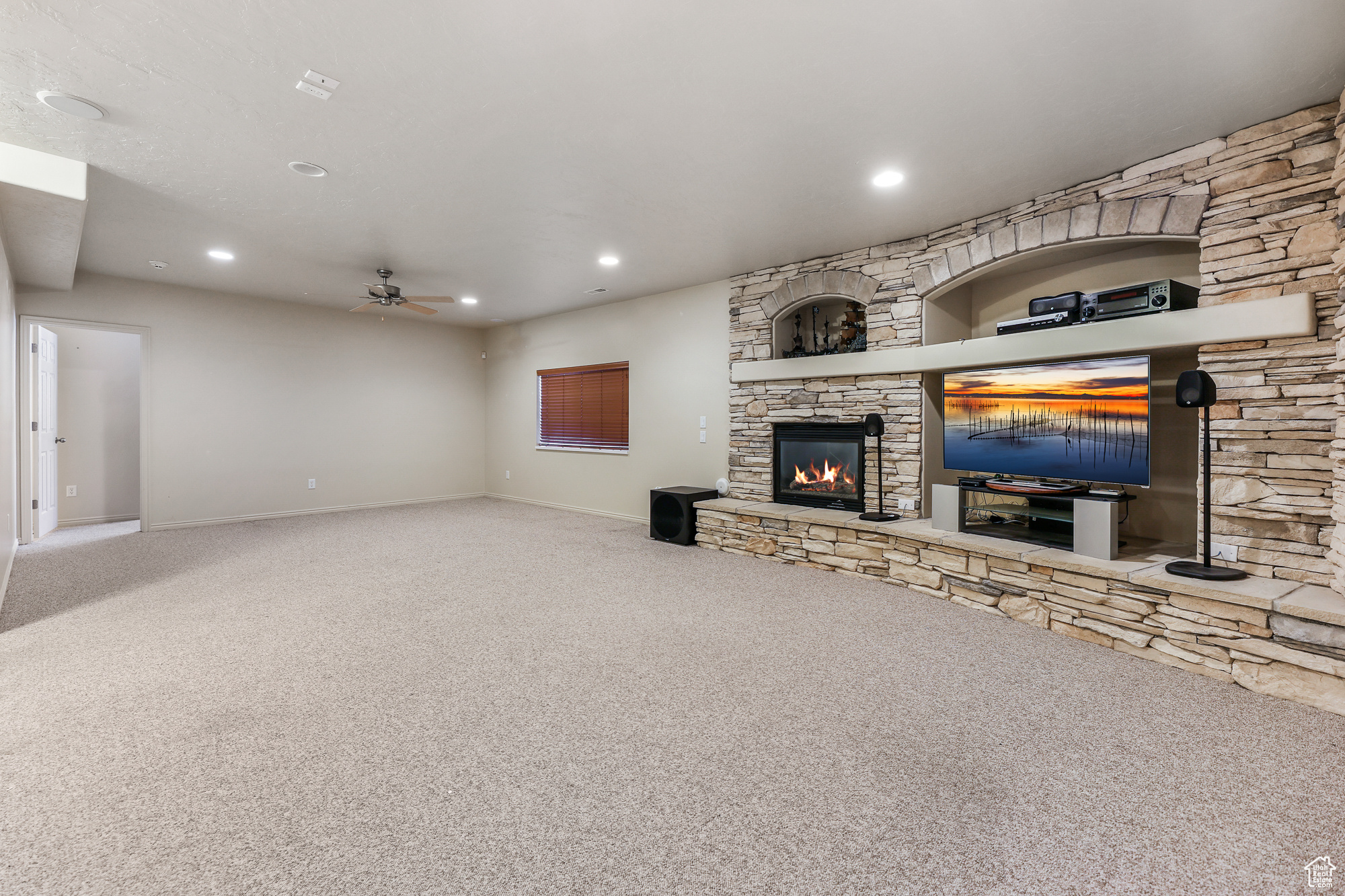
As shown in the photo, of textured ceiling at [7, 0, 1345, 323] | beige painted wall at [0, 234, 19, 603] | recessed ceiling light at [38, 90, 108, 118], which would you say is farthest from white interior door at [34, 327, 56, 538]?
recessed ceiling light at [38, 90, 108, 118]

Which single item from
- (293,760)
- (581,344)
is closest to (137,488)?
(581,344)

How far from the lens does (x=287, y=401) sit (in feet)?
21.9

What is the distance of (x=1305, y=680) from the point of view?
2.29 metres

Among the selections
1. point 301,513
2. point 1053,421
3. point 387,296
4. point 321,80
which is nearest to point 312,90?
point 321,80

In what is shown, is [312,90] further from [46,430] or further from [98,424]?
[98,424]

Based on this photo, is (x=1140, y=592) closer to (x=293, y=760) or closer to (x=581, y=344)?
(x=293, y=760)

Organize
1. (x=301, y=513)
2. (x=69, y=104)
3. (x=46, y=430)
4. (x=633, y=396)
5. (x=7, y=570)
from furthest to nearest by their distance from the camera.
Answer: (x=301, y=513)
(x=633, y=396)
(x=46, y=430)
(x=7, y=570)
(x=69, y=104)

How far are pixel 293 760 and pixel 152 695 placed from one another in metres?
0.97

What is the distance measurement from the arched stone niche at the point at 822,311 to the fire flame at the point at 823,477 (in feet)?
3.20

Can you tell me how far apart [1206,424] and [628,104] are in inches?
120

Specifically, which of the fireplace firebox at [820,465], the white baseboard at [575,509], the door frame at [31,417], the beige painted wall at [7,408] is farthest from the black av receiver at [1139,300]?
the door frame at [31,417]

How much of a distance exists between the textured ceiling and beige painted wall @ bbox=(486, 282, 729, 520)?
1733mm

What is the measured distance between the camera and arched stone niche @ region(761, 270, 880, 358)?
4.70 meters

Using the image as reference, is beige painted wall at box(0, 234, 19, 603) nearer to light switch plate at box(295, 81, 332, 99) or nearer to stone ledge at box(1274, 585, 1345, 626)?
light switch plate at box(295, 81, 332, 99)
